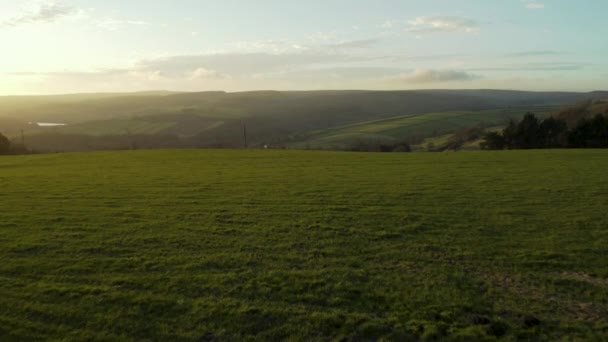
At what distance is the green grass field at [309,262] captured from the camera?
764cm

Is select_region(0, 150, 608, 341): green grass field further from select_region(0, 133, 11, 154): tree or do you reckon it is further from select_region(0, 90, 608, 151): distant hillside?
select_region(0, 90, 608, 151): distant hillside

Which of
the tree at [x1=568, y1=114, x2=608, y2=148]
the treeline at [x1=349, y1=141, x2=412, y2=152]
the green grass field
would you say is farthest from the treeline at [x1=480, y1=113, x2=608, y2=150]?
the green grass field

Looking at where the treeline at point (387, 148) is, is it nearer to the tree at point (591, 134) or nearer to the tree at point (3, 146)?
the tree at point (591, 134)

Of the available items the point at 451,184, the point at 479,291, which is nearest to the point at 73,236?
the point at 479,291

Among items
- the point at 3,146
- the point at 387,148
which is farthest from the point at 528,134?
the point at 3,146

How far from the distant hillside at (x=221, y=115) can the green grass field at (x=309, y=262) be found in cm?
8247

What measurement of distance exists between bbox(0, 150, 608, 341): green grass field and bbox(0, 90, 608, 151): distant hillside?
271ft

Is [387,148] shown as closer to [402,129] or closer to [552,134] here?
[552,134]

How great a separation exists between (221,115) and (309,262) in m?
127

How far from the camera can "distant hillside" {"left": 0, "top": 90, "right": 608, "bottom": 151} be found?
360 feet

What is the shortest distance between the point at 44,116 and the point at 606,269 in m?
160

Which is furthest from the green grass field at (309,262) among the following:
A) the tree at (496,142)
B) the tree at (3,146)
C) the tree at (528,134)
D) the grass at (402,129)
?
the grass at (402,129)

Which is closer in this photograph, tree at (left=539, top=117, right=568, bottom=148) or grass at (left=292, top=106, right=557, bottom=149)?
tree at (left=539, top=117, right=568, bottom=148)

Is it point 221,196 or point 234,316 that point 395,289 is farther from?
point 221,196
